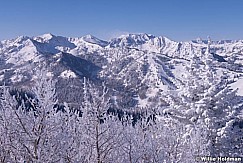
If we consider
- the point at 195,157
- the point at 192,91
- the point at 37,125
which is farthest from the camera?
the point at 192,91

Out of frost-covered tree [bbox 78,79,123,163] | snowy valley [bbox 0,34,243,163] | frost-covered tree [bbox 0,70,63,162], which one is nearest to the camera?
frost-covered tree [bbox 0,70,63,162]

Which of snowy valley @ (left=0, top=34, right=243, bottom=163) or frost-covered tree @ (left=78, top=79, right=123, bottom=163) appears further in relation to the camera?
frost-covered tree @ (left=78, top=79, right=123, bottom=163)

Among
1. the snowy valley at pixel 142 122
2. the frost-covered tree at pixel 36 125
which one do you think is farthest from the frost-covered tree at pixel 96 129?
the frost-covered tree at pixel 36 125

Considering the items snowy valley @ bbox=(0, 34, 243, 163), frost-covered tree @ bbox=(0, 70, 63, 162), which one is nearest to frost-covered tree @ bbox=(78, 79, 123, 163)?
snowy valley @ bbox=(0, 34, 243, 163)

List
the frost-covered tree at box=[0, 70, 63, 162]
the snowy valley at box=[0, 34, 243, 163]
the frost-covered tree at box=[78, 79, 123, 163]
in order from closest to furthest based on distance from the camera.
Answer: the frost-covered tree at box=[0, 70, 63, 162] → the snowy valley at box=[0, 34, 243, 163] → the frost-covered tree at box=[78, 79, 123, 163]

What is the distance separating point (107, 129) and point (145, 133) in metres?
5.94

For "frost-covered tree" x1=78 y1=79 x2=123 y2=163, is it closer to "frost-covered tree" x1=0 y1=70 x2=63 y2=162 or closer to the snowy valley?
the snowy valley

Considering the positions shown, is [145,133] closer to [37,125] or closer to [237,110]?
[237,110]

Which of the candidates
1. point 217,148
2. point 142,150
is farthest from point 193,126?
point 142,150

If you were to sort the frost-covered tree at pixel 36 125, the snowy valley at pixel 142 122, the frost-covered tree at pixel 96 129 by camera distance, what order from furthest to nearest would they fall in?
1. the frost-covered tree at pixel 96 129
2. the snowy valley at pixel 142 122
3. the frost-covered tree at pixel 36 125

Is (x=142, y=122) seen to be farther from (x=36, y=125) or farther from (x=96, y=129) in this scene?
(x=36, y=125)

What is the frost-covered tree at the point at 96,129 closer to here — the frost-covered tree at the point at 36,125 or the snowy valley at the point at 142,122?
the snowy valley at the point at 142,122

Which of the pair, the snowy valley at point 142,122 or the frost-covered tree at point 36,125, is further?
the snowy valley at point 142,122

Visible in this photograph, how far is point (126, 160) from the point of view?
66.6ft
